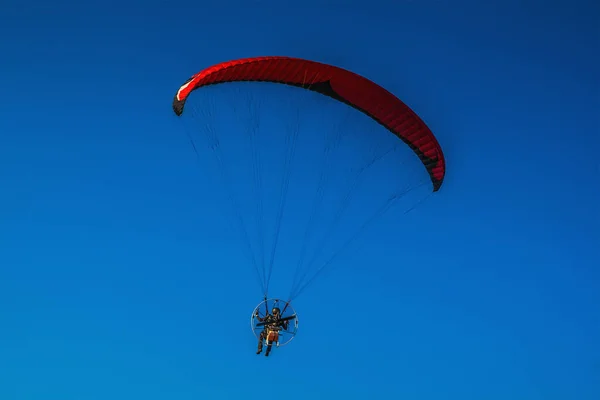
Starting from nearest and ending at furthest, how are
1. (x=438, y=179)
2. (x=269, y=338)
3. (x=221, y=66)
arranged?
(x=221, y=66) < (x=269, y=338) < (x=438, y=179)

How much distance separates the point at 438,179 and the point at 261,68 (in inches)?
200

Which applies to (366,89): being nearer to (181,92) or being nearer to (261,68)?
(261,68)

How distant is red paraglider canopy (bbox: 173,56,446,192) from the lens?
14.6 metres

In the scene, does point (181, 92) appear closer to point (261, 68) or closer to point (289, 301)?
point (261, 68)

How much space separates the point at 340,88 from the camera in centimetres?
1577

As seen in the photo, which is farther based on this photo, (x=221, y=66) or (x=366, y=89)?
(x=366, y=89)

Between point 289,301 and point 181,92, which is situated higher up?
point 181,92

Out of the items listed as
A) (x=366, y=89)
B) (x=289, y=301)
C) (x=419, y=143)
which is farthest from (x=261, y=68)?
(x=289, y=301)

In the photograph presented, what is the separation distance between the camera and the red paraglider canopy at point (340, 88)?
574 inches

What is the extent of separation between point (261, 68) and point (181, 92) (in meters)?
1.76

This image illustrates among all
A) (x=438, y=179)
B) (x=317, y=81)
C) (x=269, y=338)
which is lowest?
(x=269, y=338)

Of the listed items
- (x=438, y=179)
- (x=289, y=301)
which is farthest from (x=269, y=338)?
(x=438, y=179)

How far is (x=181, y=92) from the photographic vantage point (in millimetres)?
14586

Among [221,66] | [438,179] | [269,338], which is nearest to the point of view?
[221,66]
